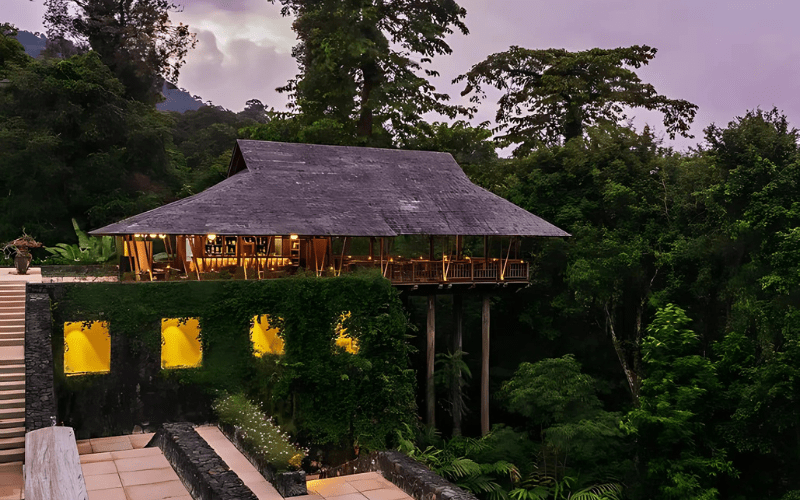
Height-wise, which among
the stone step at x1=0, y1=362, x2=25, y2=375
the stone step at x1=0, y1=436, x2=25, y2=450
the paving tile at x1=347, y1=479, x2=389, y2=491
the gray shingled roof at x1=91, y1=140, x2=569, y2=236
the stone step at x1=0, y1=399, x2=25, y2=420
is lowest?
the paving tile at x1=347, y1=479, x2=389, y2=491

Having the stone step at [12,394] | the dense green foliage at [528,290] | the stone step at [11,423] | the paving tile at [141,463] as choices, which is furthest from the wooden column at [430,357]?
the stone step at [11,423]

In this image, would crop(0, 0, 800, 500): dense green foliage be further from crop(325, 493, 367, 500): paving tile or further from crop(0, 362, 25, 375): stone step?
crop(325, 493, 367, 500): paving tile

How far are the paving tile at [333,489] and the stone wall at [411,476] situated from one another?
837 millimetres

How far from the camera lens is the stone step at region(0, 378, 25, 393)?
41.4 feet

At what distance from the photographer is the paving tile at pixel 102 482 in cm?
988

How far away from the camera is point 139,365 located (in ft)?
53.4

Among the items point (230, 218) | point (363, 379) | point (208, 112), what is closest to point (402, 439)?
point (363, 379)

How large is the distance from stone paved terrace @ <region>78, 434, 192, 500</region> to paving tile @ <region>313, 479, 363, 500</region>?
2370 millimetres

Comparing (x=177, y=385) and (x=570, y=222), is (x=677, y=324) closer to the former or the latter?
(x=570, y=222)

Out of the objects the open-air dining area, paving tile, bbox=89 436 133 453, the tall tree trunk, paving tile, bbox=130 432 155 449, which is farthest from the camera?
the tall tree trunk

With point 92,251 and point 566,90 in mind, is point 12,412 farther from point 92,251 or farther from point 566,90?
point 566,90

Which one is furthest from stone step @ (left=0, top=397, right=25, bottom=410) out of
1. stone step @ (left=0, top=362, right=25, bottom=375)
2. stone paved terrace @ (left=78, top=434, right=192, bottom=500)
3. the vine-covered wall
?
the vine-covered wall

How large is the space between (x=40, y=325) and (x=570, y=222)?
724 inches

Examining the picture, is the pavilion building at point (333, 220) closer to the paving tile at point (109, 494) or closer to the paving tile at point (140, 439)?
the paving tile at point (140, 439)
